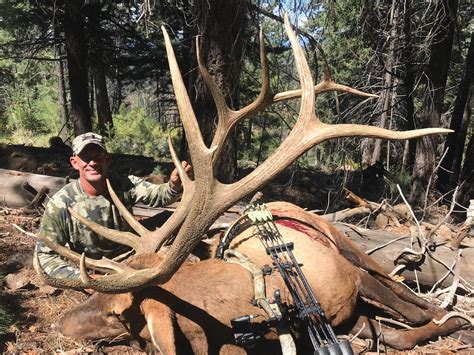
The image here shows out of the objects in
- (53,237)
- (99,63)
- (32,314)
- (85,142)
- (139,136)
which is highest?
(99,63)

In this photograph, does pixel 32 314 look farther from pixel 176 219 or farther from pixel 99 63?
pixel 99 63

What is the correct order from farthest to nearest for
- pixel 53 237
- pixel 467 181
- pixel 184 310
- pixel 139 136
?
pixel 139 136 < pixel 467 181 < pixel 53 237 < pixel 184 310

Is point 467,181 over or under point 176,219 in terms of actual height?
under

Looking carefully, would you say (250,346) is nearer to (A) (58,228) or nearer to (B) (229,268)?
(B) (229,268)

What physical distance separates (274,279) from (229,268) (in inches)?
13.7

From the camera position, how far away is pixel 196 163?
2.70 m

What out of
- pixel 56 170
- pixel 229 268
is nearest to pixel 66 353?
pixel 229 268

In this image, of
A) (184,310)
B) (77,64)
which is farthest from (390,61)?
(184,310)

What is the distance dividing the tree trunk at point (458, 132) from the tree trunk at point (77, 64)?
8.40 m

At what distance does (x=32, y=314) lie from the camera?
3.76 metres

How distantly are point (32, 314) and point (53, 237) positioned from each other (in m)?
0.69

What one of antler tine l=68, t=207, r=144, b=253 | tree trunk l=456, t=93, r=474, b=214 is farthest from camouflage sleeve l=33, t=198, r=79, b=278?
tree trunk l=456, t=93, r=474, b=214

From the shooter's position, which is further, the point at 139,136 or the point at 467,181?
the point at 139,136

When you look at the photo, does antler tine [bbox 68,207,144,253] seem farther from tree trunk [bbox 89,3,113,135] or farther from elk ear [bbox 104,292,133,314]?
tree trunk [bbox 89,3,113,135]
